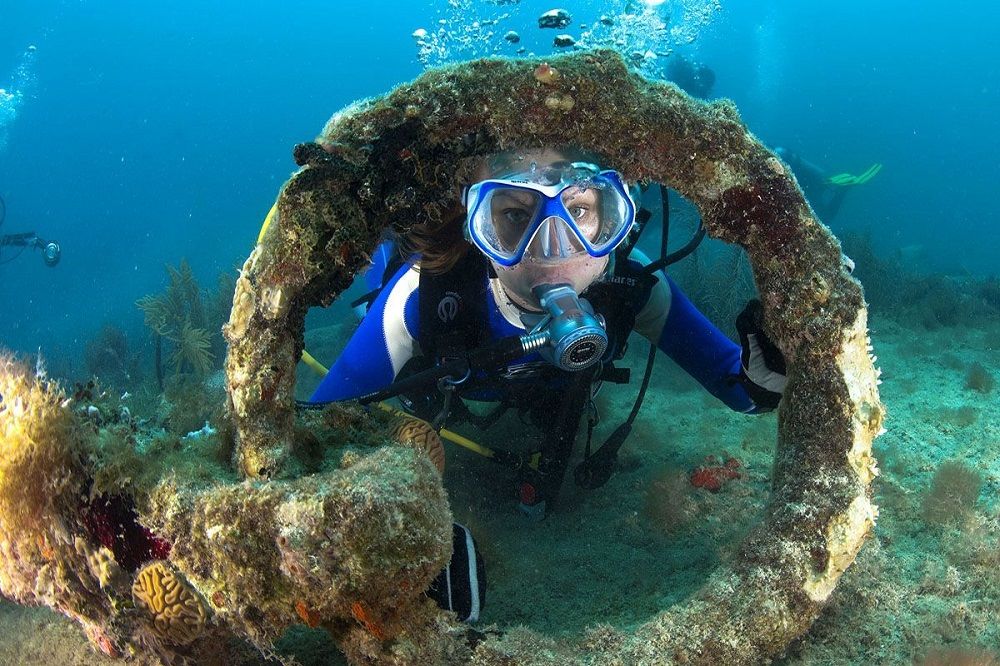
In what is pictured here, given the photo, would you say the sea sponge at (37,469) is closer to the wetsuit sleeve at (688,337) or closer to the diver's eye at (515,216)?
the diver's eye at (515,216)

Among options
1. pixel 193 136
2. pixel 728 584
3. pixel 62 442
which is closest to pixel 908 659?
pixel 728 584

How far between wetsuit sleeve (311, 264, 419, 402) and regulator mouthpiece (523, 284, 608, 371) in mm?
1235

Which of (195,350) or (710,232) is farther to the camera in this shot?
(195,350)

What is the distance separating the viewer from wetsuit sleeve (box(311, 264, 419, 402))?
3.90 metres

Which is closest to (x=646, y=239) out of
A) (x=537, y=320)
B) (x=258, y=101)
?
(x=537, y=320)

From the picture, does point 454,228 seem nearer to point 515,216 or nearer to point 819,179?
point 515,216

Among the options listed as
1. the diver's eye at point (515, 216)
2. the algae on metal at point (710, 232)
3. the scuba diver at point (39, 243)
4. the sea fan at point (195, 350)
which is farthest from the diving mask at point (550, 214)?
the scuba diver at point (39, 243)

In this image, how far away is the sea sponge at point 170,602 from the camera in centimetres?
190

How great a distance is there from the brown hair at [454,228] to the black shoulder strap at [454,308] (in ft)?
0.28

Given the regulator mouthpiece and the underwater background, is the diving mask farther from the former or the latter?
the underwater background

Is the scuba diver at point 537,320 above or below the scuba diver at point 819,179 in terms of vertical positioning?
above

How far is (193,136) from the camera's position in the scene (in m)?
101

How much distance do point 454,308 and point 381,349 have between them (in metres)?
0.66

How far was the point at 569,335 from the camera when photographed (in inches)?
116
